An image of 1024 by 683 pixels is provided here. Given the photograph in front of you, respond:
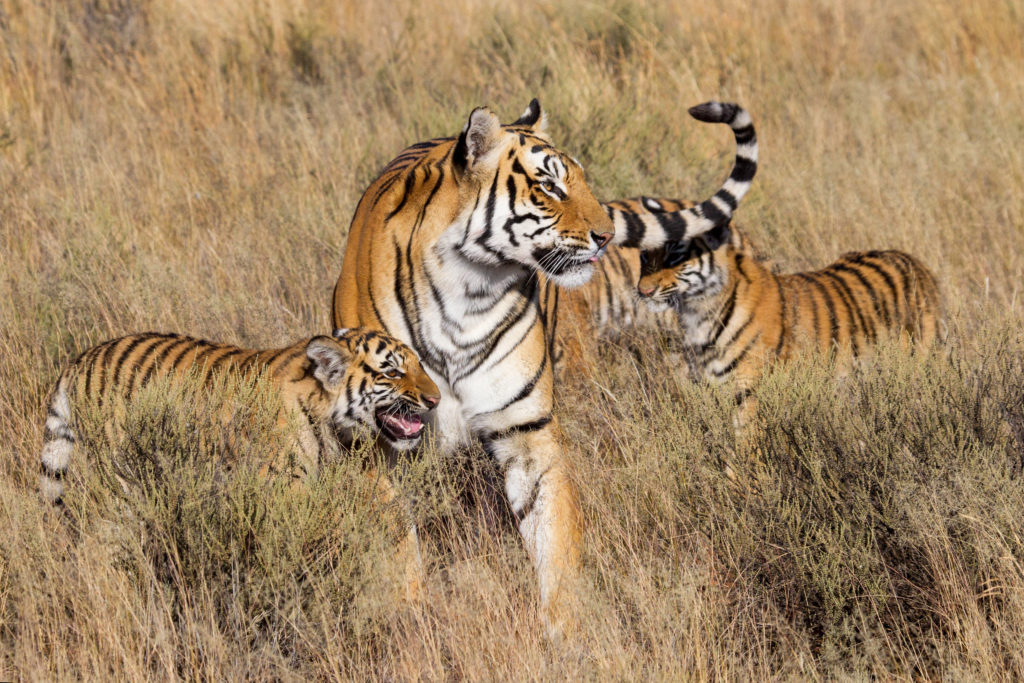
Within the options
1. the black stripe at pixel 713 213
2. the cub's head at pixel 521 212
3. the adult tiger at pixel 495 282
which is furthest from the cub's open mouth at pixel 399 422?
the black stripe at pixel 713 213

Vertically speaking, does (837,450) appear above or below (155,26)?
below

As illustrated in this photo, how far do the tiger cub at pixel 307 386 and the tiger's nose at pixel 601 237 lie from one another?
0.71 meters

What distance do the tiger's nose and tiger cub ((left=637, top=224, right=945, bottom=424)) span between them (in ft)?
3.65

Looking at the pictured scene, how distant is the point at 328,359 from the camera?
3.71 meters

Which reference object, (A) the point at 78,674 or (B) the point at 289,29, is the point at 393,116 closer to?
(B) the point at 289,29

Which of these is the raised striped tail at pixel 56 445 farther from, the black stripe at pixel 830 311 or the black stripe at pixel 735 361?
the black stripe at pixel 830 311

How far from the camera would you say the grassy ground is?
2871 mm

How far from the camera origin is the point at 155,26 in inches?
330

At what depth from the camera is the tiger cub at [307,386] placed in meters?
3.63

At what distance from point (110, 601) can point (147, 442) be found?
54 cm

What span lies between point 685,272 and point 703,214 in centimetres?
27

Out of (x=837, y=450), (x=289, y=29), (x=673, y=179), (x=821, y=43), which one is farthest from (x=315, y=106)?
(x=837, y=450)

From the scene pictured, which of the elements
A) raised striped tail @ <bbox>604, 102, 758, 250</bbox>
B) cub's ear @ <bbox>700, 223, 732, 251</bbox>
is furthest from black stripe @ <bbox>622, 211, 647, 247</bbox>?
cub's ear @ <bbox>700, 223, 732, 251</bbox>

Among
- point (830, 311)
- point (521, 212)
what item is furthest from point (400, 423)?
point (830, 311)
